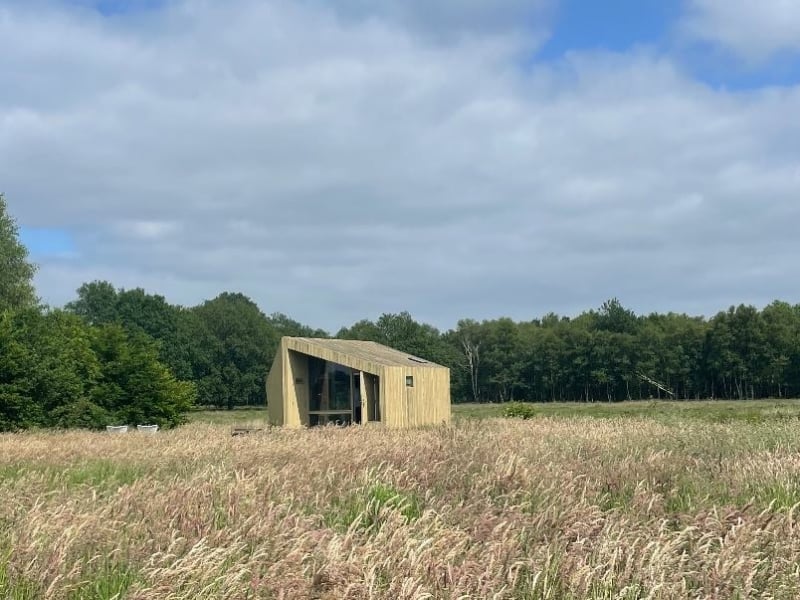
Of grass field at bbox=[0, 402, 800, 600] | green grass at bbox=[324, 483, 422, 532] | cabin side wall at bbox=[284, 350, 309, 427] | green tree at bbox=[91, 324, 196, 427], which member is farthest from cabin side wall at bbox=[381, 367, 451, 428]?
green grass at bbox=[324, 483, 422, 532]

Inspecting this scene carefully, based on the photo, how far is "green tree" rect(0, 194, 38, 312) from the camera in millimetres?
36500

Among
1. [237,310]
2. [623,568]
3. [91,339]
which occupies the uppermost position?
[237,310]

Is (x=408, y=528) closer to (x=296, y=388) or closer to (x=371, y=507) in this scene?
(x=371, y=507)

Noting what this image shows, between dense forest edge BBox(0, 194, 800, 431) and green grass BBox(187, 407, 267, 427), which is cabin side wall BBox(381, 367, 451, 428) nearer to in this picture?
green grass BBox(187, 407, 267, 427)

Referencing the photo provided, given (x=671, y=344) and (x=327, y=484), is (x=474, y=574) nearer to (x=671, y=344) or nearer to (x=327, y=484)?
(x=327, y=484)

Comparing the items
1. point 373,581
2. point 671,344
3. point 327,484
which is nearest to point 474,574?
point 373,581

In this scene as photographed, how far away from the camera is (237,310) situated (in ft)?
279

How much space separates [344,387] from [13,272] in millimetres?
21181

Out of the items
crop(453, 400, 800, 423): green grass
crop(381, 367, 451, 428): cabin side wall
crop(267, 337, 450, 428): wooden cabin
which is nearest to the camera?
crop(381, 367, 451, 428): cabin side wall

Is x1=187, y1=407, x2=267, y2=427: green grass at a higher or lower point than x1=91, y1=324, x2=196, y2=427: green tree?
lower

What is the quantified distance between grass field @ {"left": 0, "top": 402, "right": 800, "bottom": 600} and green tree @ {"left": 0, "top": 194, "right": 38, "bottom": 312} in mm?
30185

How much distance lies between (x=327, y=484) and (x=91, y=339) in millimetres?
30132

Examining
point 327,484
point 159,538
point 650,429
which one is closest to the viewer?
point 159,538

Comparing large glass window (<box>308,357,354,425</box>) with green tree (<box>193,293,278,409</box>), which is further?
green tree (<box>193,293,278,409</box>)
